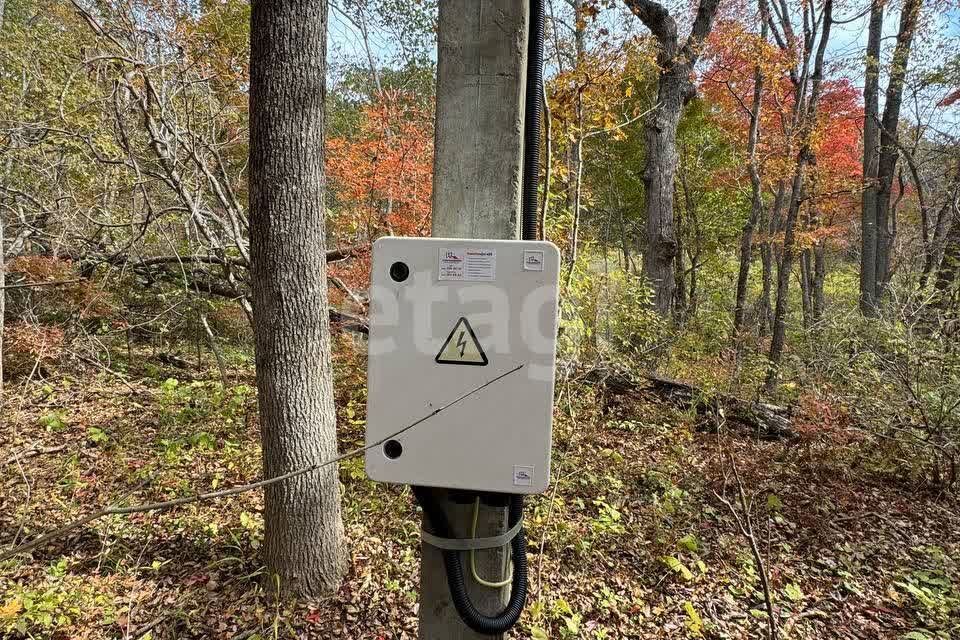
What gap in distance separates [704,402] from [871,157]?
7569 millimetres

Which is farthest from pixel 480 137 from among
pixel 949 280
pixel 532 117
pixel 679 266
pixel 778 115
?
pixel 679 266

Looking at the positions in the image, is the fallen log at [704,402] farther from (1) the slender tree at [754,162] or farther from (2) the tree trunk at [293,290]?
(2) the tree trunk at [293,290]

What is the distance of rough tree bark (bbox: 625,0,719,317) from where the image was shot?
6.63 meters

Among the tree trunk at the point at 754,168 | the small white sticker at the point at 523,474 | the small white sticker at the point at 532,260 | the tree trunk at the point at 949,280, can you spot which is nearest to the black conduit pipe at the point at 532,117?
the small white sticker at the point at 532,260

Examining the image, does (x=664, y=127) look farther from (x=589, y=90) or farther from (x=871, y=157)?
(x=871, y=157)

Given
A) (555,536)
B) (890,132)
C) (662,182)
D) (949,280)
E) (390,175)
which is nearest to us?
(555,536)

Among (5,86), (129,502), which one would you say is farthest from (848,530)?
(5,86)

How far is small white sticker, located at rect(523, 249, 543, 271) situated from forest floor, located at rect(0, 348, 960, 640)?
1.47 m

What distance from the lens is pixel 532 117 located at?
1187 millimetres

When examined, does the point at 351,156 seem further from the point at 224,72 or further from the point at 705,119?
the point at 705,119

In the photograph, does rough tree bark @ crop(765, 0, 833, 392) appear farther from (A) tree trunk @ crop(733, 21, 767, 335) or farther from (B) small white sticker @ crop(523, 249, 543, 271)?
(B) small white sticker @ crop(523, 249, 543, 271)

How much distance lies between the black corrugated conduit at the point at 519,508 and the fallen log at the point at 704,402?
422 cm

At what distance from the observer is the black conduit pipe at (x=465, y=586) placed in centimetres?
112

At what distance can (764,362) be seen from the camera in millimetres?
6672
